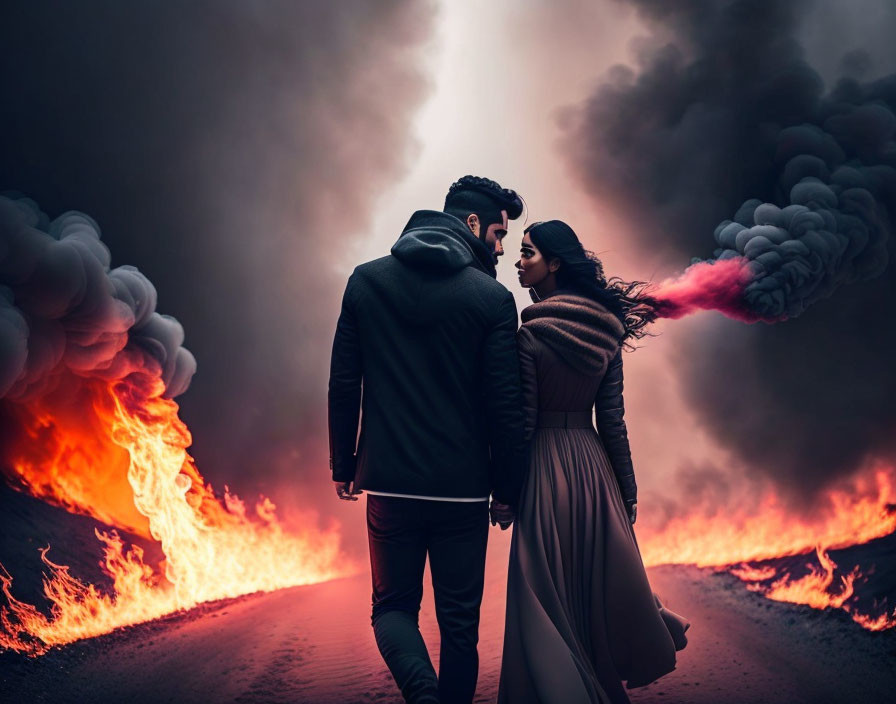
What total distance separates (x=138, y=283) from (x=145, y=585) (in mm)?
4142

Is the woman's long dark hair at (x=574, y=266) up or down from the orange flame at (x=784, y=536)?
up

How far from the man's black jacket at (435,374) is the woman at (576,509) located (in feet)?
1.00

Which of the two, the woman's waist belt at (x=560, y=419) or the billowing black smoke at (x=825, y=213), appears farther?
the billowing black smoke at (x=825, y=213)

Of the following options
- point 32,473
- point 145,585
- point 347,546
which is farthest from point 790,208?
point 32,473

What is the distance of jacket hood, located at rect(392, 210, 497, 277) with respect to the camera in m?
3.23

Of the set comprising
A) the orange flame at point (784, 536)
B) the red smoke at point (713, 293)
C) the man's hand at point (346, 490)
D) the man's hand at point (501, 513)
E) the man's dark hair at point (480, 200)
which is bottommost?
the orange flame at point (784, 536)

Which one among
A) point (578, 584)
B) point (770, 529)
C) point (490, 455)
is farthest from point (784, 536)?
point (490, 455)

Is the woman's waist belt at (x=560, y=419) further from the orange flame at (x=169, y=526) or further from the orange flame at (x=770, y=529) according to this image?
the orange flame at (x=770, y=529)

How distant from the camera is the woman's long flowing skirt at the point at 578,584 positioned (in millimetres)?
3330

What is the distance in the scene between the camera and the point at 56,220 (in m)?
9.37

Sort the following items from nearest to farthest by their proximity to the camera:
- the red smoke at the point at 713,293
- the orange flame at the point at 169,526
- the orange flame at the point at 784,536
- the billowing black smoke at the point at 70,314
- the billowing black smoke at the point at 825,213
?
the orange flame at the point at 784,536 < the billowing black smoke at the point at 70,314 < the orange flame at the point at 169,526 < the red smoke at the point at 713,293 < the billowing black smoke at the point at 825,213

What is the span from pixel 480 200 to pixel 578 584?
6.70 feet

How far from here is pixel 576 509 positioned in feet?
11.6

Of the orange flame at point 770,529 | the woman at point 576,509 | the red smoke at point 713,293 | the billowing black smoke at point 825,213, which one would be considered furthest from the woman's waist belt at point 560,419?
the billowing black smoke at point 825,213
